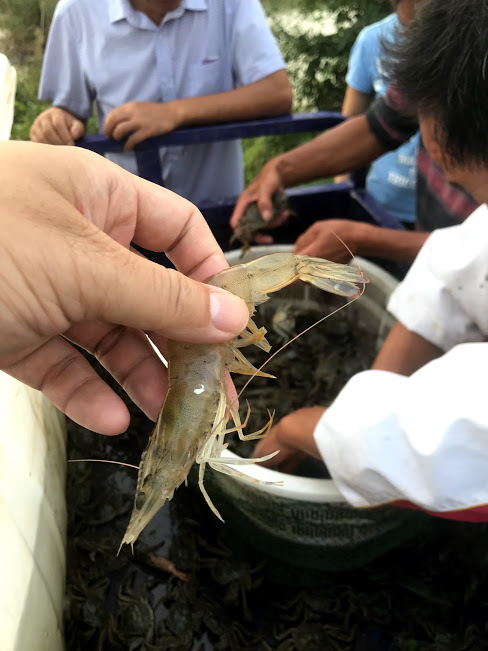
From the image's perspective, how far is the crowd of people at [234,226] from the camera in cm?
76

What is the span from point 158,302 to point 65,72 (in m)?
2.25

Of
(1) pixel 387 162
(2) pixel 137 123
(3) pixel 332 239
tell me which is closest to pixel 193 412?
(3) pixel 332 239

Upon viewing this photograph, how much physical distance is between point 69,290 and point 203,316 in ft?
0.74

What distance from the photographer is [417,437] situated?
1.09 meters

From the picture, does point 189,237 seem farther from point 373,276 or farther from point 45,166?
point 373,276

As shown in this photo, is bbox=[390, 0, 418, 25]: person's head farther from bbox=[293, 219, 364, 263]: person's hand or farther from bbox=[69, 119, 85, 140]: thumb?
bbox=[69, 119, 85, 140]: thumb

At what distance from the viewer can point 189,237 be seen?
46.2 inches

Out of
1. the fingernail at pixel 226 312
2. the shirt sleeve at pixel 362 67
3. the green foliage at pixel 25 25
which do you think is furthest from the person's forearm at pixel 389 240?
the green foliage at pixel 25 25

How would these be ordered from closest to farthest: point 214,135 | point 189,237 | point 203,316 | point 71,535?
point 203,316, point 189,237, point 71,535, point 214,135

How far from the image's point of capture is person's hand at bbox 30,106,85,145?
2256mm

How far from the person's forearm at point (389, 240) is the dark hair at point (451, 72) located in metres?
0.68

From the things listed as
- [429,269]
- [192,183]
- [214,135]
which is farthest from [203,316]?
[192,183]

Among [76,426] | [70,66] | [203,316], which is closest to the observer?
[203,316]

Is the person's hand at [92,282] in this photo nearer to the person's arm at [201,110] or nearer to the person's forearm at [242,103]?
the person's arm at [201,110]
